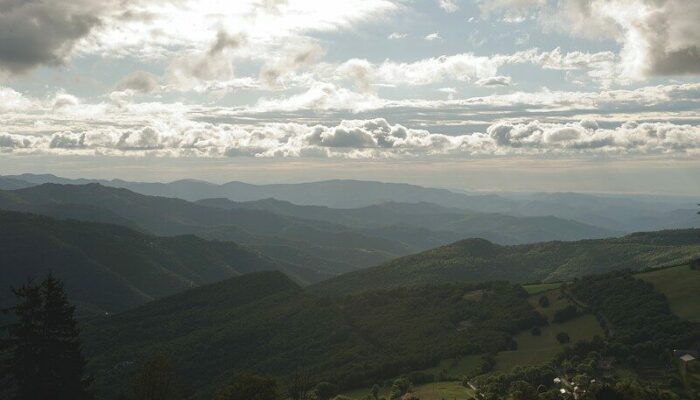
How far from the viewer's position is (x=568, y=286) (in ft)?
554

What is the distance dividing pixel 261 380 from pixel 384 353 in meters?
96.9

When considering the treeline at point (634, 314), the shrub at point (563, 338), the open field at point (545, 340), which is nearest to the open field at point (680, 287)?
the treeline at point (634, 314)

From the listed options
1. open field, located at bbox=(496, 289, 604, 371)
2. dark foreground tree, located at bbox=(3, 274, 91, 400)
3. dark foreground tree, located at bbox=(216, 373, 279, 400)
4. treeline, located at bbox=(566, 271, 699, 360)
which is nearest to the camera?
dark foreground tree, located at bbox=(3, 274, 91, 400)

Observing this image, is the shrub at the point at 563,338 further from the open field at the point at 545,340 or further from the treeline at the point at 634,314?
the treeline at the point at 634,314

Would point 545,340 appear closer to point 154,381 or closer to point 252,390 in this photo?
point 252,390

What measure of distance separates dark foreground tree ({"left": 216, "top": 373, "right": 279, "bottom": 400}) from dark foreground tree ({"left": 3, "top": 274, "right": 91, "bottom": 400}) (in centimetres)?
1626

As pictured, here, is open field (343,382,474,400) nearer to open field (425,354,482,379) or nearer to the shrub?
open field (425,354,482,379)

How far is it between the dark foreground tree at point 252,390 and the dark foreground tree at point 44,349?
1626 cm

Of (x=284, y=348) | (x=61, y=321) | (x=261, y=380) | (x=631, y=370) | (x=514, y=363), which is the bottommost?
(x=284, y=348)

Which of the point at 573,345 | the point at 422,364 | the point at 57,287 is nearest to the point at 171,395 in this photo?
the point at 57,287

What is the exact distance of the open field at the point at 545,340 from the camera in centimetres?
11562

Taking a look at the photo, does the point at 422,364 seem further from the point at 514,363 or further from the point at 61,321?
the point at 61,321

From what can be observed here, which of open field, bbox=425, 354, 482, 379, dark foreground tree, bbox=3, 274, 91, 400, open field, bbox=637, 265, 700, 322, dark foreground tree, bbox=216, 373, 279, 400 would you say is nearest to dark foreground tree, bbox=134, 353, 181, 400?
dark foreground tree, bbox=3, 274, 91, 400

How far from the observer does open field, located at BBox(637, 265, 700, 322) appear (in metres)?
121
